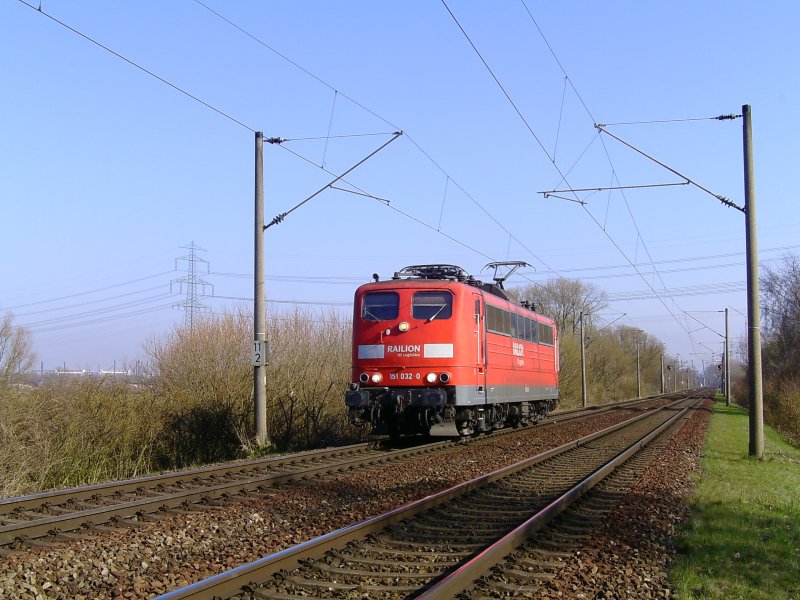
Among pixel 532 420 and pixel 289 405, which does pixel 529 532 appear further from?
pixel 532 420

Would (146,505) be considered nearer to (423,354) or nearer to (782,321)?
(423,354)

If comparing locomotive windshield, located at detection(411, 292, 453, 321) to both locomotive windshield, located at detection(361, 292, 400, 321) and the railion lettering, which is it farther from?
the railion lettering

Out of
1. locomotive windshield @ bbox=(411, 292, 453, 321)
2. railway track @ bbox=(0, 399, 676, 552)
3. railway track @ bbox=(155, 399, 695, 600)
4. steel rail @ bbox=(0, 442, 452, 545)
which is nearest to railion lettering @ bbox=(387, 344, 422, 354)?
locomotive windshield @ bbox=(411, 292, 453, 321)

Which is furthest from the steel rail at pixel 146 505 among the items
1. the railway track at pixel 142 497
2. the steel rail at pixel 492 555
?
the steel rail at pixel 492 555

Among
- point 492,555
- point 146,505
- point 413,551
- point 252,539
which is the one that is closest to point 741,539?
point 492,555

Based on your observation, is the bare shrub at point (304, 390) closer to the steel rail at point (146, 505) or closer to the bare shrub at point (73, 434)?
the bare shrub at point (73, 434)

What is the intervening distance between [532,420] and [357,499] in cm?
1577

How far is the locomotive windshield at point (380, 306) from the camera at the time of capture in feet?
54.2

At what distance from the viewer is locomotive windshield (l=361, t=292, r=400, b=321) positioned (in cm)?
1652

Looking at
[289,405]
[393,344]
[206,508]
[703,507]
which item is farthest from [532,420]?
Result: [206,508]

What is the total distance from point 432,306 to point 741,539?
932 centimetres

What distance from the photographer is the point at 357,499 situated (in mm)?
9906

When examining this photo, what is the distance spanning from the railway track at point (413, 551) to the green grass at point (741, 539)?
4.85 ft

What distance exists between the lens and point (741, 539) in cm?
761
